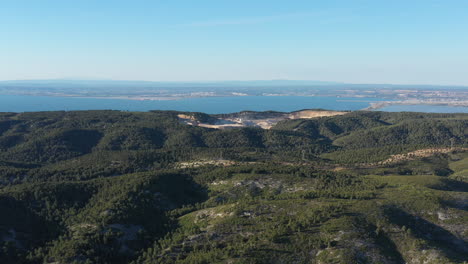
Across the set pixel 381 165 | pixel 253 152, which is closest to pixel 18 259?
pixel 253 152

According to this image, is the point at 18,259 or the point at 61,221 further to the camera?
the point at 61,221

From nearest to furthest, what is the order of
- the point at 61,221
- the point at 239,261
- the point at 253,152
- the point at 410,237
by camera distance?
the point at 239,261 → the point at 410,237 → the point at 61,221 → the point at 253,152

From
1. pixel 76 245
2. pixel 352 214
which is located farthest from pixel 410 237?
pixel 76 245

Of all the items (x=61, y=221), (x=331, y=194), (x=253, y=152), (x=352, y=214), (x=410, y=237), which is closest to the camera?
(x=410, y=237)

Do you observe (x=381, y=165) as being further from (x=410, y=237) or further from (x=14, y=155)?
(x=14, y=155)

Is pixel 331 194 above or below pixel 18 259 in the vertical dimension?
above

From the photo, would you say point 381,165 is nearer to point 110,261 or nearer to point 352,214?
point 352,214
